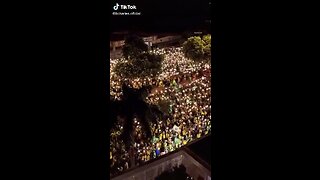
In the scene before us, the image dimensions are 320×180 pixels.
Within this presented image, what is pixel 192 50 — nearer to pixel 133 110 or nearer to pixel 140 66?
pixel 140 66

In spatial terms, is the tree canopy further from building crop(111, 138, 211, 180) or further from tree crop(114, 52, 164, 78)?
building crop(111, 138, 211, 180)

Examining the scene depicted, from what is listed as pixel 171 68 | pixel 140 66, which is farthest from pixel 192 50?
pixel 140 66

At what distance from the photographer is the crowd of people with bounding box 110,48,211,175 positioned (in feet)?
6.11

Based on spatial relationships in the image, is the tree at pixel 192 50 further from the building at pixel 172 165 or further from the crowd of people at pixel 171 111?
the building at pixel 172 165
